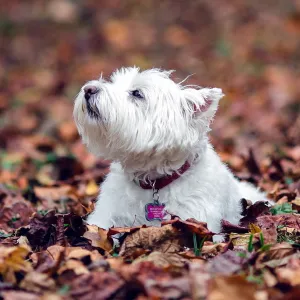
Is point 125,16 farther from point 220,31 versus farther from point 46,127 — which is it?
point 46,127

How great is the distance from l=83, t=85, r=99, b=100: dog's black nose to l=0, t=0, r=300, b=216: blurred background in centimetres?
414

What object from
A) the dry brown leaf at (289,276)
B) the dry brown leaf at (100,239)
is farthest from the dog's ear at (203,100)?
the dry brown leaf at (289,276)

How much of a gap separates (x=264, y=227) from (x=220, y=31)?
38.2 feet

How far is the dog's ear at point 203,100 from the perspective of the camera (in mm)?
4629

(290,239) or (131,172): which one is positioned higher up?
(131,172)

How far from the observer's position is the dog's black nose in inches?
177

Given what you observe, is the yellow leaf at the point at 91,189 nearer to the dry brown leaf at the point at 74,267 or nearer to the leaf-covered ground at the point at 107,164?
the leaf-covered ground at the point at 107,164

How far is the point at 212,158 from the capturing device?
4.99m

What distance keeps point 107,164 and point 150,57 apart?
275 inches

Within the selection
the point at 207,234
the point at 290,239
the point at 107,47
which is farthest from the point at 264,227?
the point at 107,47

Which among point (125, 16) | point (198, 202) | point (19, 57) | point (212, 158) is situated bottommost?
point (198, 202)

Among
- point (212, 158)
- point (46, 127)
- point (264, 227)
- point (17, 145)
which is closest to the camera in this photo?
point (264, 227)

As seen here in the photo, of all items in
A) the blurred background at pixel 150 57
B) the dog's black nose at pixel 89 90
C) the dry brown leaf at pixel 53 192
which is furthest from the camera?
the blurred background at pixel 150 57

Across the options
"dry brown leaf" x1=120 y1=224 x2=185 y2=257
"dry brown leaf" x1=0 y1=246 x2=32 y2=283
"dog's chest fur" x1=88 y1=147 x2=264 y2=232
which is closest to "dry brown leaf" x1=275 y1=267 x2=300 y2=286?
"dry brown leaf" x1=120 y1=224 x2=185 y2=257
